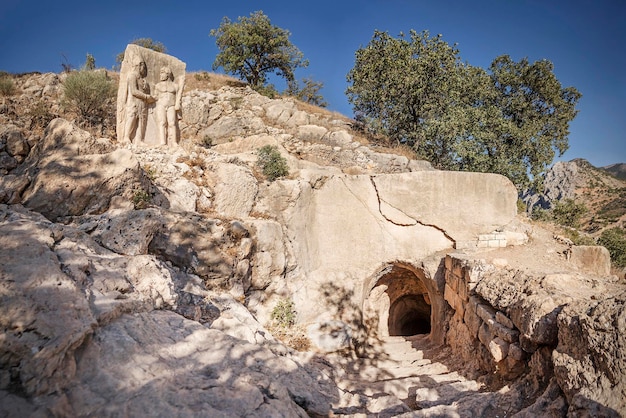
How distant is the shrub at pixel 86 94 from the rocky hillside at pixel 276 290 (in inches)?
44.2

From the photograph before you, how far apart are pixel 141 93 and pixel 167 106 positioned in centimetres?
65

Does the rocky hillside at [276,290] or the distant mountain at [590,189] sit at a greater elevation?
the distant mountain at [590,189]

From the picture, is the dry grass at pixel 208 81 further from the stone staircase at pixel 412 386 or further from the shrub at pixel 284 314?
the stone staircase at pixel 412 386

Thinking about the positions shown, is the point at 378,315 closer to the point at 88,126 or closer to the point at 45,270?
the point at 45,270

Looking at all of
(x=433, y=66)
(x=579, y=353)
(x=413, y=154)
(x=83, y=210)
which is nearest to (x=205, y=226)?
(x=83, y=210)

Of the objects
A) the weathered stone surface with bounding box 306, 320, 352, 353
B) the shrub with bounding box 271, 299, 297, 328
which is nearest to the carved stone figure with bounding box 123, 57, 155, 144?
the shrub with bounding box 271, 299, 297, 328

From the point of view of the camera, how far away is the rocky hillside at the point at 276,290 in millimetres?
1991

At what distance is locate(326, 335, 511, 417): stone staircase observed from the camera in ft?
11.0

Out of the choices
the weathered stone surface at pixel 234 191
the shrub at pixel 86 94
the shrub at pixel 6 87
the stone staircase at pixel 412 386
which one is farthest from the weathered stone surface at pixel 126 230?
the shrub at pixel 6 87

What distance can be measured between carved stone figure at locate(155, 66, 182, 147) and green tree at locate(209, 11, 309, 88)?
11.7m

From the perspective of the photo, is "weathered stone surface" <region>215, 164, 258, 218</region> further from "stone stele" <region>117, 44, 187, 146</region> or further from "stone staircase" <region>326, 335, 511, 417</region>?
"stone staircase" <region>326, 335, 511, 417</region>

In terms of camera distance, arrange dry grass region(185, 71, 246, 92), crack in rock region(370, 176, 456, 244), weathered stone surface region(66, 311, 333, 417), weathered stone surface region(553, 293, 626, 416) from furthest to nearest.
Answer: dry grass region(185, 71, 246, 92), crack in rock region(370, 176, 456, 244), weathered stone surface region(553, 293, 626, 416), weathered stone surface region(66, 311, 333, 417)

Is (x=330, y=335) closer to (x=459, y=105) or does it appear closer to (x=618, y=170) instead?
(x=459, y=105)

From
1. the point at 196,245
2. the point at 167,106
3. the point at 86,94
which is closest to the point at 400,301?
the point at 196,245
